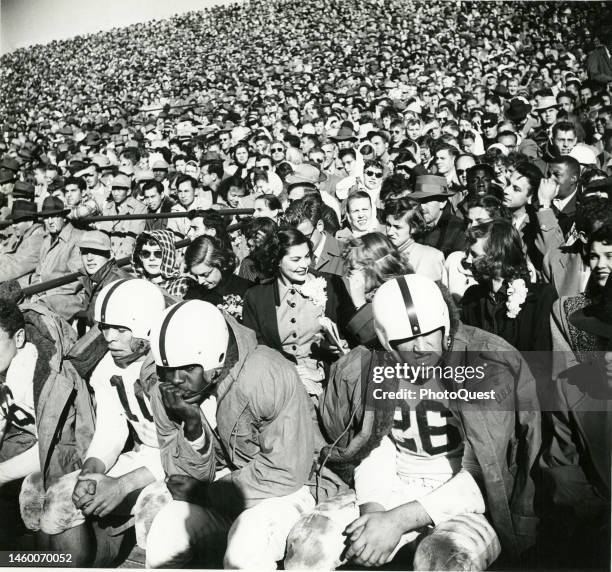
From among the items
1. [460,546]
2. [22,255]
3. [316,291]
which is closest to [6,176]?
[22,255]

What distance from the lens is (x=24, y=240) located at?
440 centimetres

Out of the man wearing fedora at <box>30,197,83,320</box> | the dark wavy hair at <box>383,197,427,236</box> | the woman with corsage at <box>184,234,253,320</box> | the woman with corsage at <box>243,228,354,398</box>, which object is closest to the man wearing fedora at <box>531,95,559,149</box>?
the dark wavy hair at <box>383,197,427,236</box>

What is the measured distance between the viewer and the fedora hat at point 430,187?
4.14m

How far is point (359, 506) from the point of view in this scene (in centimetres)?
375

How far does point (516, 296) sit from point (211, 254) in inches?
54.7

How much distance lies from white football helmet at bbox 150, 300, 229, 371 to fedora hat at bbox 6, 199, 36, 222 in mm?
1104

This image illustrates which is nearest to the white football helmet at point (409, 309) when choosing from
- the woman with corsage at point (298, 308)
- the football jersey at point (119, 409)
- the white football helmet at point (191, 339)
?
the woman with corsage at point (298, 308)

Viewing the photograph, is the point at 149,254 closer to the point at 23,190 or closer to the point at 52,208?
the point at 52,208

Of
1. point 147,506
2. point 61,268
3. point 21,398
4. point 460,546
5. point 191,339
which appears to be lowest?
point 460,546

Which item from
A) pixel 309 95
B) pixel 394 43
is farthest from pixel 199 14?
pixel 394 43

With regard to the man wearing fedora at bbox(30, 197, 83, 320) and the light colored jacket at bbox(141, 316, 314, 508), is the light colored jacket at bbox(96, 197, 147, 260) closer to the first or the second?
the man wearing fedora at bbox(30, 197, 83, 320)

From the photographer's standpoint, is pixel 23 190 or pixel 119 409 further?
pixel 23 190

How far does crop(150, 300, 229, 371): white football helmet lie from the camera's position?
3707 mm

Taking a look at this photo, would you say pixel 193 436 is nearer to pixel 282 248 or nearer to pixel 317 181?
pixel 282 248
